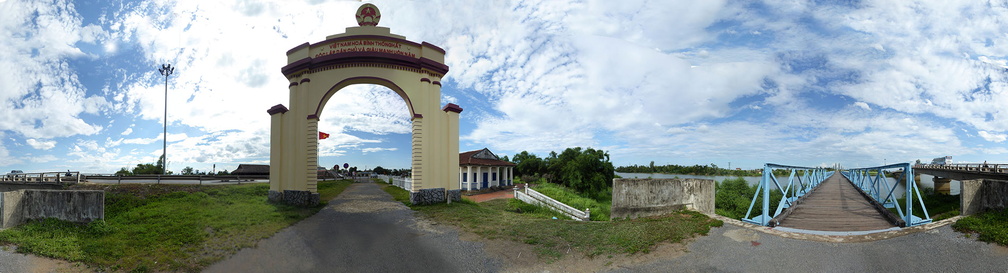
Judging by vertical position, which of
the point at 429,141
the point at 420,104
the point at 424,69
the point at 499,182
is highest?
the point at 424,69

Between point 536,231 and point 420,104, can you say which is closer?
point 536,231

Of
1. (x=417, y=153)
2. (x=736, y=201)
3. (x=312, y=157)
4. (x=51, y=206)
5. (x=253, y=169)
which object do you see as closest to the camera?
(x=51, y=206)

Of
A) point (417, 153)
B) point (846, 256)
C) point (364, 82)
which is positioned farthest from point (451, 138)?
point (846, 256)

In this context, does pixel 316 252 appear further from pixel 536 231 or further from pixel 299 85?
pixel 299 85

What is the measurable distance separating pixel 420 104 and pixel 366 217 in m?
3.72

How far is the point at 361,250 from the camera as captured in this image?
5531 mm

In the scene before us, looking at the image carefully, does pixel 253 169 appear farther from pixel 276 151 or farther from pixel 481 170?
pixel 481 170

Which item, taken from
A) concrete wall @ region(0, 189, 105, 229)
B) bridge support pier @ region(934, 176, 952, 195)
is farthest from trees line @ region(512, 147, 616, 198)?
bridge support pier @ region(934, 176, 952, 195)

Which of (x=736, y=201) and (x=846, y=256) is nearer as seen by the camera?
(x=846, y=256)

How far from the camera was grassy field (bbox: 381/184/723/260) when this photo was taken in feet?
18.3

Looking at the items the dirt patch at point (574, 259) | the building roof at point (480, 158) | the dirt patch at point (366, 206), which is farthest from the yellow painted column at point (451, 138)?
the building roof at point (480, 158)

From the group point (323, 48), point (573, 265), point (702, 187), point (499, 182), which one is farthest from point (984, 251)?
point (499, 182)

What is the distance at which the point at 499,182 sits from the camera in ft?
80.5

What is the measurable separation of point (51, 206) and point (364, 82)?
20.4 feet
